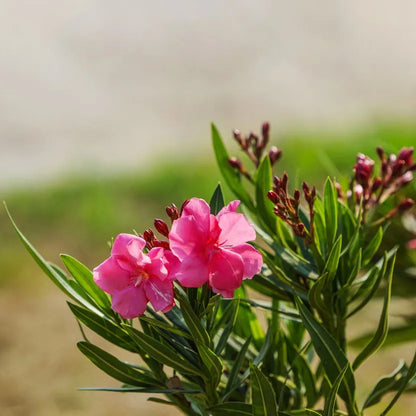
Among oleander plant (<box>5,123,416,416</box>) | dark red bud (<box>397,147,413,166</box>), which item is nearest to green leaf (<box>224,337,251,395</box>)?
oleander plant (<box>5,123,416,416</box>)

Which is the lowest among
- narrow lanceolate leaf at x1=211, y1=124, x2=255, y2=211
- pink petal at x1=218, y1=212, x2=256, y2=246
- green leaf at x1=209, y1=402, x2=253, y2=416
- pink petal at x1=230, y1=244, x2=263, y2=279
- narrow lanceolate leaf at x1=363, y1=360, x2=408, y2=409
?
narrow lanceolate leaf at x1=363, y1=360, x2=408, y2=409

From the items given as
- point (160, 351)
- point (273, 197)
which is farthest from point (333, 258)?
point (160, 351)

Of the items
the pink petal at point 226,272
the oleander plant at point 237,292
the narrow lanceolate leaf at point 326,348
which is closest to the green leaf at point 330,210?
Answer: the oleander plant at point 237,292

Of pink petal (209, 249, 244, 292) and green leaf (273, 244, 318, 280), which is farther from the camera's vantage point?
green leaf (273, 244, 318, 280)

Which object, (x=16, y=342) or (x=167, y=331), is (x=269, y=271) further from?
(x=16, y=342)

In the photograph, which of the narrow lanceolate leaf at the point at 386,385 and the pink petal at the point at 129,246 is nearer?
the pink petal at the point at 129,246

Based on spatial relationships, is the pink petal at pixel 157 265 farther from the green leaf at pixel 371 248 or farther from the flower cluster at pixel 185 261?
the green leaf at pixel 371 248

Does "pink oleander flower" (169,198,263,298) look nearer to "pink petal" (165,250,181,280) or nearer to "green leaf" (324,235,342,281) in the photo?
"pink petal" (165,250,181,280)
